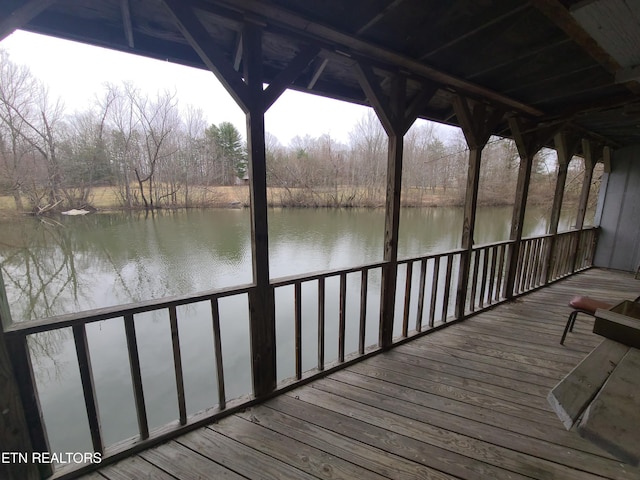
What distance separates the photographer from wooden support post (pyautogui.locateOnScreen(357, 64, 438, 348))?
2080mm

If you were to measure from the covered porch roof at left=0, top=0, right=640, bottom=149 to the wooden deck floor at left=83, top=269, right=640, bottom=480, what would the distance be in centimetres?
212

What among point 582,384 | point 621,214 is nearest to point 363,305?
point 582,384

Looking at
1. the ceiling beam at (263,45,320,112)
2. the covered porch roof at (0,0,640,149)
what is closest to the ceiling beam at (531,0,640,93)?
the covered porch roof at (0,0,640,149)

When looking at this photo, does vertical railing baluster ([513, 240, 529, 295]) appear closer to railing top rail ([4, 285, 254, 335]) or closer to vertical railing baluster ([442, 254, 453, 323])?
vertical railing baluster ([442, 254, 453, 323])

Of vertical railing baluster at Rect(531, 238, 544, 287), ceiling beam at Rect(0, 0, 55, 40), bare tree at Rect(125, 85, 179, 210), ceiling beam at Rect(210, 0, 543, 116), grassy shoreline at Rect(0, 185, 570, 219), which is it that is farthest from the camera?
grassy shoreline at Rect(0, 185, 570, 219)

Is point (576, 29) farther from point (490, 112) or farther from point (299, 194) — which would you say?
point (299, 194)

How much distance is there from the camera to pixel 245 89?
1.57 m

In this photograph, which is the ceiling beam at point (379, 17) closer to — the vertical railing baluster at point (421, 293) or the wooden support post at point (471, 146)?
the wooden support post at point (471, 146)

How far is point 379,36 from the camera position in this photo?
1.77 m

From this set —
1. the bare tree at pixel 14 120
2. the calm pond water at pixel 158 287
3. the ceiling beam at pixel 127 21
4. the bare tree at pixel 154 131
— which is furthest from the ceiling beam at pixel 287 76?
the bare tree at pixel 154 131

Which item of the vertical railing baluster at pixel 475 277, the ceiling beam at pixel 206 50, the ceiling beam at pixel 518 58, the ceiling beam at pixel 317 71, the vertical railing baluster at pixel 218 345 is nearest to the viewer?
the ceiling beam at pixel 206 50

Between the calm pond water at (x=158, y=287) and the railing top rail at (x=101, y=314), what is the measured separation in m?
3.06

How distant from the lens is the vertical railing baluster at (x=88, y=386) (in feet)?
4.55

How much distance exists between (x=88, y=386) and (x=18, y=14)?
1727mm
